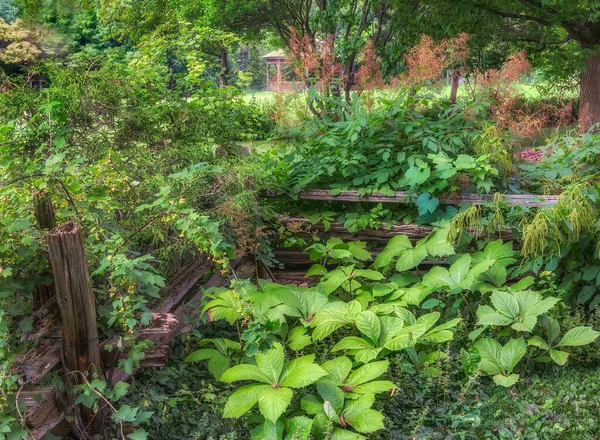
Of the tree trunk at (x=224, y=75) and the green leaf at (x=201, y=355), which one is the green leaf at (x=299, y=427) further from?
the tree trunk at (x=224, y=75)

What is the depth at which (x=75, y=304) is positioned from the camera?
2.68 m

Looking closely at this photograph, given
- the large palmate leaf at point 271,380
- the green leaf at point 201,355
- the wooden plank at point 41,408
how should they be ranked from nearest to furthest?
the wooden plank at point 41,408, the large palmate leaf at point 271,380, the green leaf at point 201,355

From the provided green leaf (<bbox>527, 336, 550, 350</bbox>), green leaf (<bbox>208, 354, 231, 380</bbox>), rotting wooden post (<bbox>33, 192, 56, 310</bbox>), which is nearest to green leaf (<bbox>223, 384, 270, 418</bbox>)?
green leaf (<bbox>208, 354, 231, 380</bbox>)

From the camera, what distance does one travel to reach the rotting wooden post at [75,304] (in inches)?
101

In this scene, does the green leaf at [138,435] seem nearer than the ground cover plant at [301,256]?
Yes

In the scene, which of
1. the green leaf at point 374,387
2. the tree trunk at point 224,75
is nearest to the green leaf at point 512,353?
the green leaf at point 374,387

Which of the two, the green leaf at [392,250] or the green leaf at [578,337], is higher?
the green leaf at [392,250]

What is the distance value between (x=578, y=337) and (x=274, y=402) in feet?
6.87

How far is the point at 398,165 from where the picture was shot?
5.09m

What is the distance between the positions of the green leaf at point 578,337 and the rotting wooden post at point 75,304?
282 centimetres

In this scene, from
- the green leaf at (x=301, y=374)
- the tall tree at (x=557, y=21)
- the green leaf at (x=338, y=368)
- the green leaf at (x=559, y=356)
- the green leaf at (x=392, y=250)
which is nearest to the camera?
the green leaf at (x=301, y=374)

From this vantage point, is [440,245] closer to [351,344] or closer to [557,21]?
[351,344]

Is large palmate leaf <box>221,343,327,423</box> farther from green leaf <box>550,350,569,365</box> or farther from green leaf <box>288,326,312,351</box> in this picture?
green leaf <box>550,350,569,365</box>

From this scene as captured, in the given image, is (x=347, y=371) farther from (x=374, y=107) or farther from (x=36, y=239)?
(x=374, y=107)
